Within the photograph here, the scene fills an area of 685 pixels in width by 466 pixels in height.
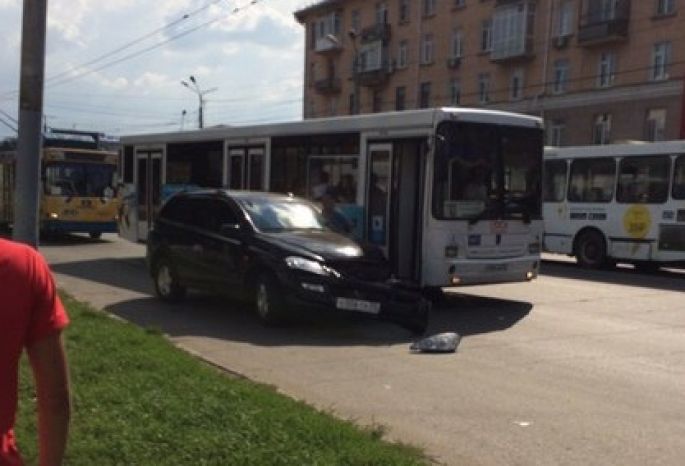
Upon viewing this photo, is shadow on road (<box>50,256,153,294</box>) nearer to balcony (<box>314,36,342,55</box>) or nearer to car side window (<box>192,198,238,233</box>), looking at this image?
car side window (<box>192,198,238,233</box>)

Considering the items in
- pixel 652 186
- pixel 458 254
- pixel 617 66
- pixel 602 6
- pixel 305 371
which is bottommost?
pixel 305 371

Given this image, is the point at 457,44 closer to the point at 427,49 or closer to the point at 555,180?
the point at 427,49

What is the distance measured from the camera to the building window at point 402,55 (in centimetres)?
5931

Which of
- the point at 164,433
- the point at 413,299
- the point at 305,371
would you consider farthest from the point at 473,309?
the point at 164,433

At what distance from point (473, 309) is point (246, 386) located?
648 centimetres

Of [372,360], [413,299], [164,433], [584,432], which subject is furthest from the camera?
[413,299]

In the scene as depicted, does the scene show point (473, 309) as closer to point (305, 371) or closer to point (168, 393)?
point (305, 371)

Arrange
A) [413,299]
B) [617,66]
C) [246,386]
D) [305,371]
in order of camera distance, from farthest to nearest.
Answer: [617,66], [413,299], [305,371], [246,386]

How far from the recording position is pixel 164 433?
5.25 meters

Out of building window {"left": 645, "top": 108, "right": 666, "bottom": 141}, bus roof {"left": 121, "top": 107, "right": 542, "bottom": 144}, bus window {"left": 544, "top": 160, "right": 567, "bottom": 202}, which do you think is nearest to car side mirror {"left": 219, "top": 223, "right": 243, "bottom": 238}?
bus roof {"left": 121, "top": 107, "right": 542, "bottom": 144}

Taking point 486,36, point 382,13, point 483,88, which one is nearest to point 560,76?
point 483,88

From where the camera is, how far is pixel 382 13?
203 ft

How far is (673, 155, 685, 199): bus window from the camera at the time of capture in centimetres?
1867

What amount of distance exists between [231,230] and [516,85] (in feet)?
135
